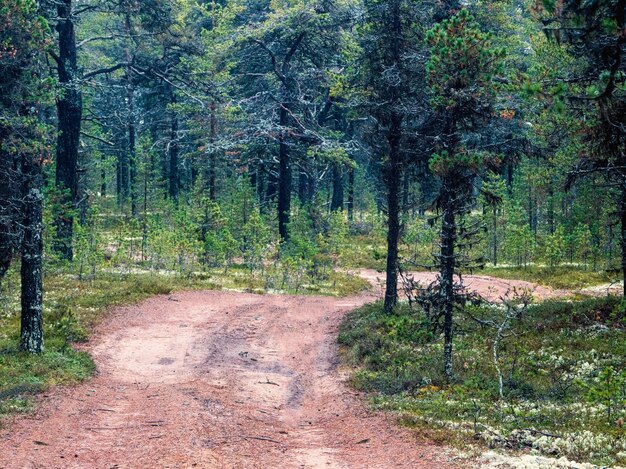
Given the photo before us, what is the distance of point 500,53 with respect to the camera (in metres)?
12.7

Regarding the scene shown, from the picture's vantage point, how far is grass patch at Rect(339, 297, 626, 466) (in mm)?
8961

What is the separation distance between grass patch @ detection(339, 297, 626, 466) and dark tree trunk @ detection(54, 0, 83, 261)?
14.0 m

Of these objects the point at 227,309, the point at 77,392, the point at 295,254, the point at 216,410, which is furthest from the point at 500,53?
the point at 295,254

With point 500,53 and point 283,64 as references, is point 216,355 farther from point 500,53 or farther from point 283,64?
point 283,64

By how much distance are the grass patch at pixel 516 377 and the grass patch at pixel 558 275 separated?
29.8 ft

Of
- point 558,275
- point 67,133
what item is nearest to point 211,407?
point 67,133

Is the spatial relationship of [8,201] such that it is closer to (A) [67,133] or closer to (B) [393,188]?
(B) [393,188]

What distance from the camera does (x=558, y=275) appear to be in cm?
3012

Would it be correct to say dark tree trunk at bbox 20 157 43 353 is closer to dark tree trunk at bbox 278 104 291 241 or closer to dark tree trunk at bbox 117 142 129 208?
dark tree trunk at bbox 278 104 291 241

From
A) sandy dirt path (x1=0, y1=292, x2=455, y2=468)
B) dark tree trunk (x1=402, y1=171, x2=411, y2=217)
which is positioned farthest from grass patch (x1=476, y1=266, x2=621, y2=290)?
sandy dirt path (x1=0, y1=292, x2=455, y2=468)

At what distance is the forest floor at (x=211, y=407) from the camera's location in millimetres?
9008

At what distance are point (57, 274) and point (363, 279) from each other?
1544 cm

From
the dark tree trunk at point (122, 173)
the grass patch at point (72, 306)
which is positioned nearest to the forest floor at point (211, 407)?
the grass patch at point (72, 306)

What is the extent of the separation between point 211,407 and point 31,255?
18.6 feet
